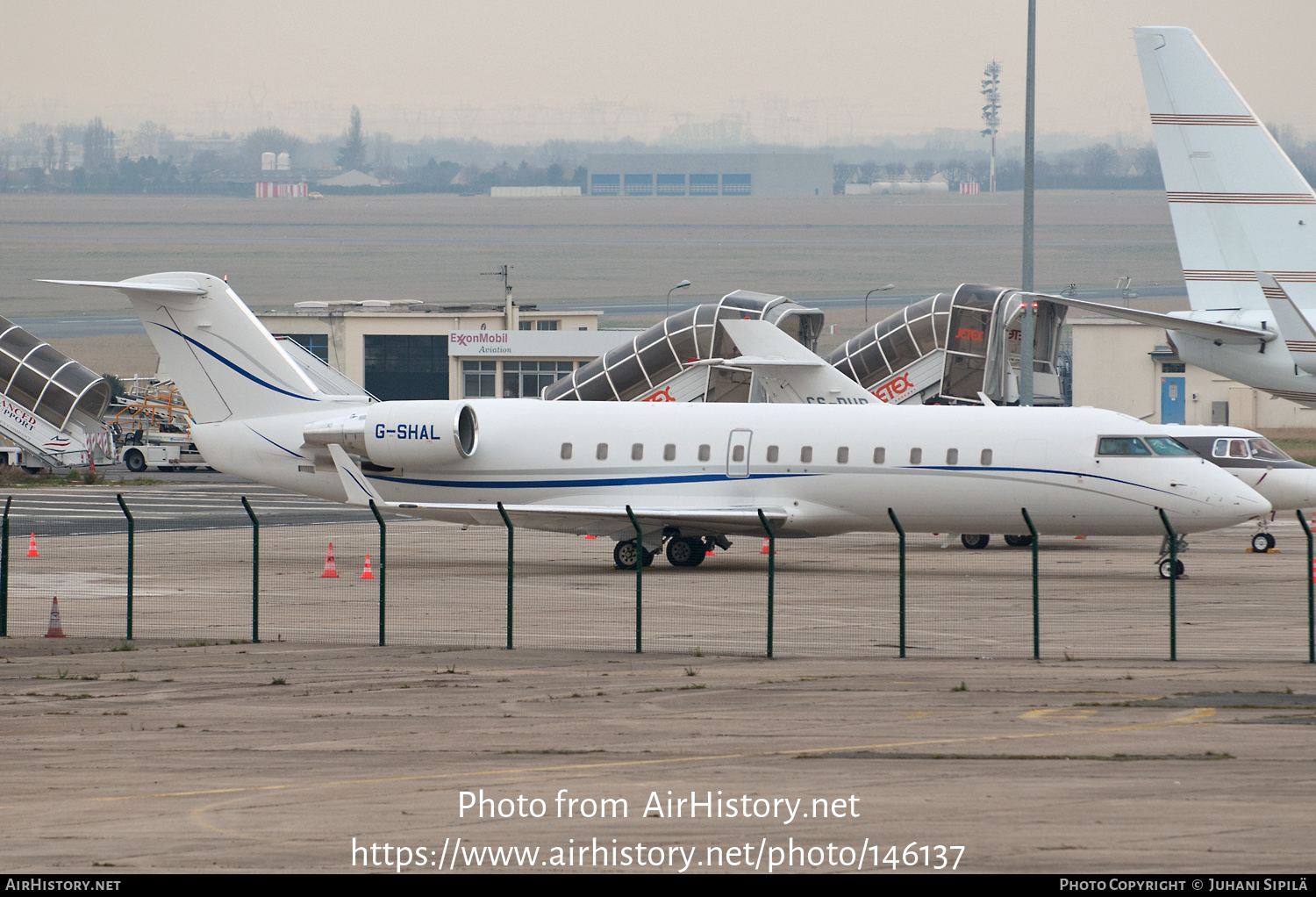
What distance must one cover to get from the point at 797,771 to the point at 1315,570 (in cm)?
1353

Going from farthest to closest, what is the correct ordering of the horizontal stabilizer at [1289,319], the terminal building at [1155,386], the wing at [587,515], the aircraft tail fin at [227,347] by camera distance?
the terminal building at [1155,386]
the aircraft tail fin at [227,347]
the horizontal stabilizer at [1289,319]
the wing at [587,515]

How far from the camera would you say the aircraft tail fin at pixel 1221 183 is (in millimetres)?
32438

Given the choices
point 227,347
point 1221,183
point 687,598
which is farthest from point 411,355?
point 687,598

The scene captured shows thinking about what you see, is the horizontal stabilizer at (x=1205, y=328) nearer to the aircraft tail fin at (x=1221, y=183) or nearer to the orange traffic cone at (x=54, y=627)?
the aircraft tail fin at (x=1221, y=183)

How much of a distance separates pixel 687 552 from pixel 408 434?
5969mm

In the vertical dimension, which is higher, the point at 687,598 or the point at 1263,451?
the point at 1263,451

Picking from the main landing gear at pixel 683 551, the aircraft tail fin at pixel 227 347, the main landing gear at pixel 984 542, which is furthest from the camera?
the main landing gear at pixel 984 542

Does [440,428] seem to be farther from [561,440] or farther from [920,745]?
[920,745]

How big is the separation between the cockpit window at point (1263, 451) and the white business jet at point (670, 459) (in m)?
4.69

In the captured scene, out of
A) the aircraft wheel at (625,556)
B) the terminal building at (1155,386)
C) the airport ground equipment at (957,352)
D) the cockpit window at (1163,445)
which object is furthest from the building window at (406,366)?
the cockpit window at (1163,445)

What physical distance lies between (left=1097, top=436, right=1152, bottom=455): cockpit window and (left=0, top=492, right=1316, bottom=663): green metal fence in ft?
6.57

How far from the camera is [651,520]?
3095cm

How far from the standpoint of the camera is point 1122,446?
28953mm

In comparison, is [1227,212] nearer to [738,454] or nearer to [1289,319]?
[1289,319]
